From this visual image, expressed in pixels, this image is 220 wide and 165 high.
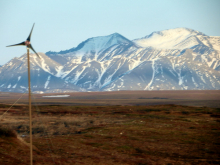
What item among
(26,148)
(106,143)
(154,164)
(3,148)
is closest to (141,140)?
(106,143)

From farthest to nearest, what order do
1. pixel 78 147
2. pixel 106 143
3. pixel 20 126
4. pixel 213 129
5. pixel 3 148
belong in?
1. pixel 20 126
2. pixel 213 129
3. pixel 106 143
4. pixel 78 147
5. pixel 3 148

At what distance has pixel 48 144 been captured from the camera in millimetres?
32250

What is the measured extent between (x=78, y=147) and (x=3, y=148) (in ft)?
→ 26.8

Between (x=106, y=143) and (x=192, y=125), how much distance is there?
20465 mm

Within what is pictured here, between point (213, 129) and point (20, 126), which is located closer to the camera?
point (213, 129)

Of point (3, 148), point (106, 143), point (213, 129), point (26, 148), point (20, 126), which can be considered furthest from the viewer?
point (20, 126)

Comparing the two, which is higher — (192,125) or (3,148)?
(3,148)

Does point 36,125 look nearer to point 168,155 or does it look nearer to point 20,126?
point 20,126

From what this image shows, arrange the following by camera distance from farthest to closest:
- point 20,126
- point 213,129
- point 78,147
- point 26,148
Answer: point 20,126 → point 213,129 → point 78,147 → point 26,148

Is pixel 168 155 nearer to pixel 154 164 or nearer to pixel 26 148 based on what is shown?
pixel 154 164

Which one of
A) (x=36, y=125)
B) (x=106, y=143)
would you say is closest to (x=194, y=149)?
(x=106, y=143)

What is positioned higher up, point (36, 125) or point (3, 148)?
point (3, 148)

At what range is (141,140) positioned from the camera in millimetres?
36469

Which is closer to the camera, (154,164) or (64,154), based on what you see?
(154,164)
